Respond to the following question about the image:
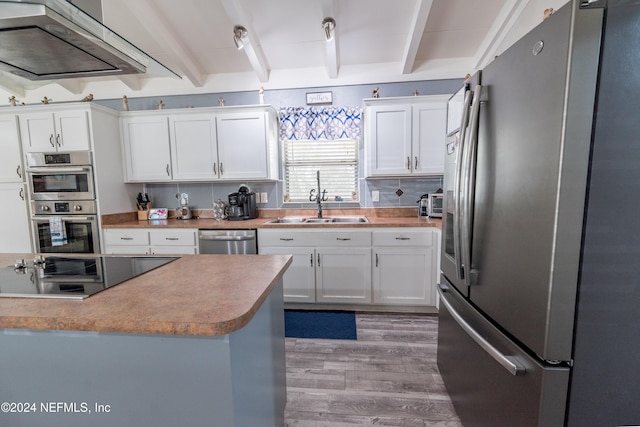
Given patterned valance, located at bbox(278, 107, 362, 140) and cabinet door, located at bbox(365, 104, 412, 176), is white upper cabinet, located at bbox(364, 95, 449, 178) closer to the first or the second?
cabinet door, located at bbox(365, 104, 412, 176)

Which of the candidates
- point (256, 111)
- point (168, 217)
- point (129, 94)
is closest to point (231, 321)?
point (256, 111)

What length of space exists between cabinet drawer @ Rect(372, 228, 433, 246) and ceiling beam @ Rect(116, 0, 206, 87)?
264 cm

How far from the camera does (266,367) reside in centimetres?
105

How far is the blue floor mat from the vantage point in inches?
86.7

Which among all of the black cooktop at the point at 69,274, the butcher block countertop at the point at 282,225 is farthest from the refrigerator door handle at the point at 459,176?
the black cooktop at the point at 69,274

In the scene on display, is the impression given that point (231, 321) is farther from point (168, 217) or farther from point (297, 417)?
point (168, 217)

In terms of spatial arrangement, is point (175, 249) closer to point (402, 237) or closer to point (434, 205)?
point (402, 237)

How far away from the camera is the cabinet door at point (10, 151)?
262 cm

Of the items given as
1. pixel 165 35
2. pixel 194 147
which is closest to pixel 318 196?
pixel 194 147

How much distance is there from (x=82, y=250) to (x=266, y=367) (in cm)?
274

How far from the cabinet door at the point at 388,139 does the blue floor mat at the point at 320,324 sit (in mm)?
1473

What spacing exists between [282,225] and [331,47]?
1.78m

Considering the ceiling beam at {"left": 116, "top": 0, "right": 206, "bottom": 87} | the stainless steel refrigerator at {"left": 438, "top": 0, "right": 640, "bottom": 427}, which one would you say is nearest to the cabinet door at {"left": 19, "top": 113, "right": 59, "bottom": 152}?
the ceiling beam at {"left": 116, "top": 0, "right": 206, "bottom": 87}

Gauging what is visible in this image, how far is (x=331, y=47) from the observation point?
2518mm
